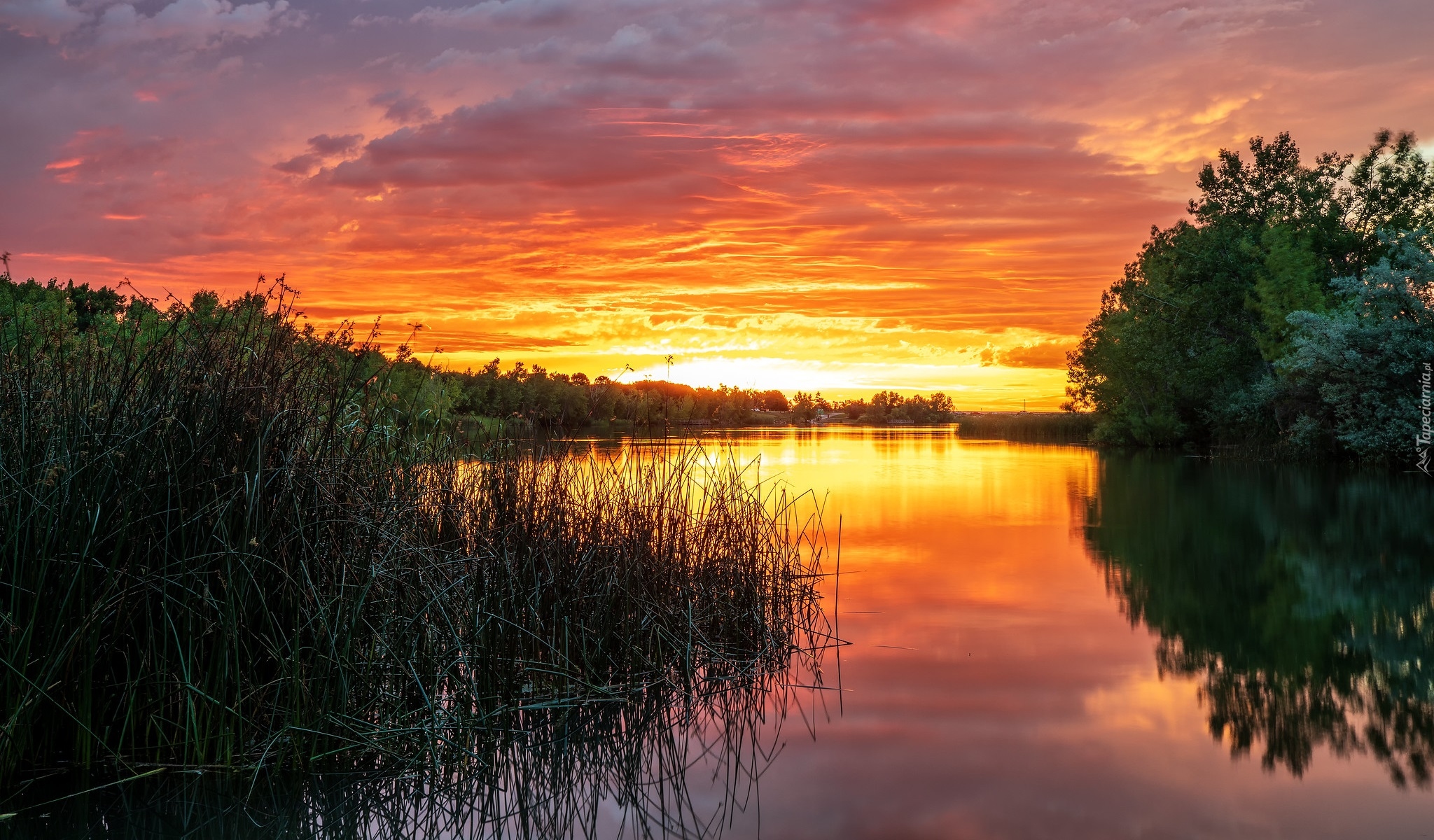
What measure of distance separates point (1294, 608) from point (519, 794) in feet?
26.0

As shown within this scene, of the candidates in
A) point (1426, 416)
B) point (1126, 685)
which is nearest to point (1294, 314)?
point (1426, 416)

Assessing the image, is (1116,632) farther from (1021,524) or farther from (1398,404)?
(1398,404)

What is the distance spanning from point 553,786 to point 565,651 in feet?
3.51

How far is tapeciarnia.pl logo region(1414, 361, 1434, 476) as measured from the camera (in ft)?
76.2

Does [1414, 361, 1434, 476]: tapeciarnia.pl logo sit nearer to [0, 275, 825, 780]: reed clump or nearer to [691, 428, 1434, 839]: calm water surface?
[691, 428, 1434, 839]: calm water surface

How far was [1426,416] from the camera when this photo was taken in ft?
76.4

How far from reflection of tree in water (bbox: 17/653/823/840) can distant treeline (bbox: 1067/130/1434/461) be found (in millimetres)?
25396

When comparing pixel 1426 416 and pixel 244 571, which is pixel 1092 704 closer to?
pixel 244 571

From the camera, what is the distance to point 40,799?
12.9 ft

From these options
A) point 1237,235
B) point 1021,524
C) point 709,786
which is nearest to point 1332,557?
point 1021,524

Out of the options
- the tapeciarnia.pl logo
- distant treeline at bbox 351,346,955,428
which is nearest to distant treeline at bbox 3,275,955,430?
distant treeline at bbox 351,346,955,428

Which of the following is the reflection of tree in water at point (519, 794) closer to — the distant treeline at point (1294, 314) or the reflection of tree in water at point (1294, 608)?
the reflection of tree in water at point (1294, 608)

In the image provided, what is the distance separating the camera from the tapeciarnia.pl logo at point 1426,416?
2323 centimetres

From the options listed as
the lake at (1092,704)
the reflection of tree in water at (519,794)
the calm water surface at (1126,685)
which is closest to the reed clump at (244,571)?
the reflection of tree in water at (519,794)
